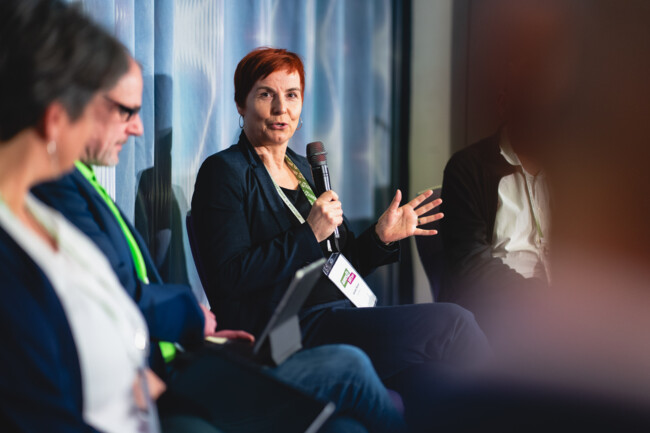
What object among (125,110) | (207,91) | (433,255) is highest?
(207,91)

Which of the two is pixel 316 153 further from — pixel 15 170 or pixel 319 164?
pixel 15 170

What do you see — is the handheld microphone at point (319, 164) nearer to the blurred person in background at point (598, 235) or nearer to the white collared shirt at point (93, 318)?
the blurred person in background at point (598, 235)

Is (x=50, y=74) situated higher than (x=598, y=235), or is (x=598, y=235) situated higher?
(x=50, y=74)

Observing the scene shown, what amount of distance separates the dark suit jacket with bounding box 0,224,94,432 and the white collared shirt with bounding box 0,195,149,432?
0.05 feet

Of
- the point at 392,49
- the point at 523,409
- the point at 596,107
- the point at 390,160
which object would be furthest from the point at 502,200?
the point at 392,49

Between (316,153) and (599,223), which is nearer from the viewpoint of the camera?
(316,153)

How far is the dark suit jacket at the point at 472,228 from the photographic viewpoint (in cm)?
181

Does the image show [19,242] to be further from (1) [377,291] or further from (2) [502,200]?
(1) [377,291]

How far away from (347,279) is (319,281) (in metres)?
0.08

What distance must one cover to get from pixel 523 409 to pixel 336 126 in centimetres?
131

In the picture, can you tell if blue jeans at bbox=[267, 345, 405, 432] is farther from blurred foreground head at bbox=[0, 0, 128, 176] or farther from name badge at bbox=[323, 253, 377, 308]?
blurred foreground head at bbox=[0, 0, 128, 176]

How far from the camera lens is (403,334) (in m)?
1.44

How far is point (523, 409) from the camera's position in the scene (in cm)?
144

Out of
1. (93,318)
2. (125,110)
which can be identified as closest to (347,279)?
(125,110)
